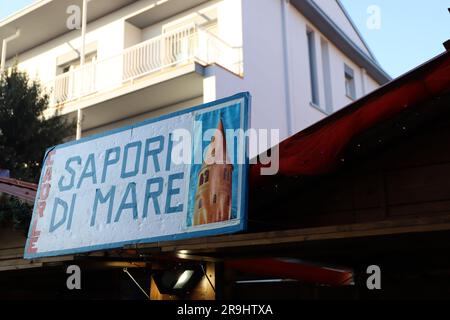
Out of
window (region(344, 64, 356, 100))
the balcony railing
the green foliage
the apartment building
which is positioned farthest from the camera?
window (region(344, 64, 356, 100))

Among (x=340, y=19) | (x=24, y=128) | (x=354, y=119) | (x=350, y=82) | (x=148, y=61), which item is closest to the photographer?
(x=354, y=119)

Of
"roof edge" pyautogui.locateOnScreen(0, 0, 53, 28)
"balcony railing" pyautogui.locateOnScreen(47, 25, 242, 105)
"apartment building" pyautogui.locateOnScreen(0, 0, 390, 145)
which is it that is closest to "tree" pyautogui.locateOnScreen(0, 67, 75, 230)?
"apartment building" pyautogui.locateOnScreen(0, 0, 390, 145)

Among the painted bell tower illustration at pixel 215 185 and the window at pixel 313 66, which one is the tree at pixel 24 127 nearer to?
the window at pixel 313 66

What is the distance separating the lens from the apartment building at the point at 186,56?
38.9 ft

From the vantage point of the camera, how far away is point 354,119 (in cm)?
399

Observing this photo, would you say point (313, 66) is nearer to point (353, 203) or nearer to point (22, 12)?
point (22, 12)

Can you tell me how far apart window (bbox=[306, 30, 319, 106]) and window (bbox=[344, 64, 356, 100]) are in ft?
6.10

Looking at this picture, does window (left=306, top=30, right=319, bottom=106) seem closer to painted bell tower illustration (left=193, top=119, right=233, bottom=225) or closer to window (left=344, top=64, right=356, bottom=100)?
window (left=344, top=64, right=356, bottom=100)

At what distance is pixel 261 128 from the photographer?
1196 centimetres

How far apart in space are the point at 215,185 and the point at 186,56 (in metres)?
7.61

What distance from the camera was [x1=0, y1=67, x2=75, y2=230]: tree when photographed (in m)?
11.9

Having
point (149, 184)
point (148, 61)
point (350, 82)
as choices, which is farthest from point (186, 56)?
point (149, 184)

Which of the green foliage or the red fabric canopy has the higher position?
the green foliage
